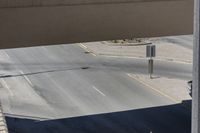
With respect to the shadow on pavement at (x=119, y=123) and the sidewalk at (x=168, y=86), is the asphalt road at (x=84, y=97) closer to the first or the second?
the shadow on pavement at (x=119, y=123)

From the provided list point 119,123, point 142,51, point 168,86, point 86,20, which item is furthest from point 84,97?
point 142,51

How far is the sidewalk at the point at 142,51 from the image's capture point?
41016 mm

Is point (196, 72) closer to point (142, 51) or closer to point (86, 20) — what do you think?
point (86, 20)

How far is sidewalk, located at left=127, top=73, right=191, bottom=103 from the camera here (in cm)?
3036

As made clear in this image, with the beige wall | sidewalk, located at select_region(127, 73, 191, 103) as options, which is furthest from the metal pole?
sidewalk, located at select_region(127, 73, 191, 103)

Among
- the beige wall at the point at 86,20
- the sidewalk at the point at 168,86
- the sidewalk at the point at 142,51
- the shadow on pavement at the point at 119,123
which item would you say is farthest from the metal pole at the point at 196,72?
the sidewalk at the point at 142,51

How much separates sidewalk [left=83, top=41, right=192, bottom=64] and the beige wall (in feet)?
68.9

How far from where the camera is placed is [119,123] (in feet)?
85.4

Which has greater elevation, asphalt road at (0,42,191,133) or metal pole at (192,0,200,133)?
metal pole at (192,0,200,133)

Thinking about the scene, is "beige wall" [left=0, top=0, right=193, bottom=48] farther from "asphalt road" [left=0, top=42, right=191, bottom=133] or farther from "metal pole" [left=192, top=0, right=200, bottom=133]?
"metal pole" [left=192, top=0, right=200, bottom=133]

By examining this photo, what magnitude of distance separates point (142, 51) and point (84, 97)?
1446 cm

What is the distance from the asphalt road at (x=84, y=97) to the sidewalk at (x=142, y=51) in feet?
5.69

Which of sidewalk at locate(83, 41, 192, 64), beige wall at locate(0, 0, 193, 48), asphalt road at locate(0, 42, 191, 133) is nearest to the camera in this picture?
beige wall at locate(0, 0, 193, 48)

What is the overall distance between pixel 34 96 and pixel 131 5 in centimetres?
1485
